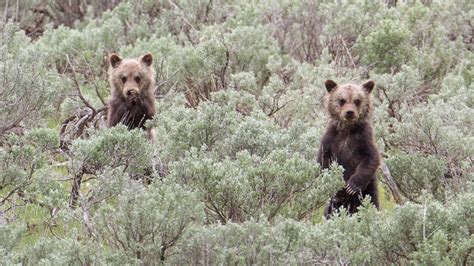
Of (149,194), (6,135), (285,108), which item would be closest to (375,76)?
(285,108)

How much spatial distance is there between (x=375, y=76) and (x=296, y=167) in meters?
5.32

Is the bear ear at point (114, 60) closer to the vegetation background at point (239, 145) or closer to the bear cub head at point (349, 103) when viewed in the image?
the vegetation background at point (239, 145)

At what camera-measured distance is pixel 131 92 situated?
1055 cm

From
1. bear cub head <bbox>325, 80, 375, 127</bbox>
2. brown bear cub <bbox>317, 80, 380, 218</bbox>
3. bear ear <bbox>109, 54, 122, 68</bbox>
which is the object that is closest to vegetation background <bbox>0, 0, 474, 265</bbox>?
brown bear cub <bbox>317, 80, 380, 218</bbox>

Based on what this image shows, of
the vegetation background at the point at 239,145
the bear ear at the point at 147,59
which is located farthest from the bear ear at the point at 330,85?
the bear ear at the point at 147,59

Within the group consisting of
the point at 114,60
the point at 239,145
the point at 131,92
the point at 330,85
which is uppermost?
the point at 330,85

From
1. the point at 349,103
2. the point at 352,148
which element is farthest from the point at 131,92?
the point at 352,148

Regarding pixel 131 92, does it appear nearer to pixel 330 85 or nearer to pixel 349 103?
pixel 330 85

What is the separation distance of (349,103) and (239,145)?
1435mm

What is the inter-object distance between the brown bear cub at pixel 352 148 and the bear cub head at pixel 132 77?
2.54m

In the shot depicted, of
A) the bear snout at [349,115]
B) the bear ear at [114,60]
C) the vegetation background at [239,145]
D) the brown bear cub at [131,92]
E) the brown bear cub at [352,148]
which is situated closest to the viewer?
the vegetation background at [239,145]

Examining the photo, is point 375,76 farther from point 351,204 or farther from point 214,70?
point 351,204

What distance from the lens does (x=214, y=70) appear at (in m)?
12.9

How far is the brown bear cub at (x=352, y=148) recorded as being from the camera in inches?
339
